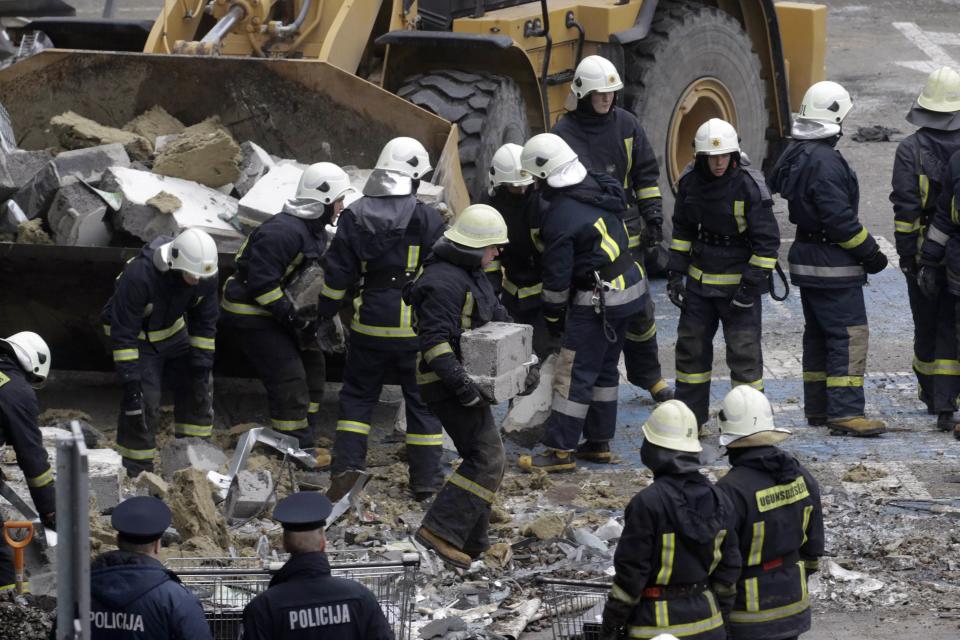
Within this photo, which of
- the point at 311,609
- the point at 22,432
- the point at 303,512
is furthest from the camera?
the point at 22,432

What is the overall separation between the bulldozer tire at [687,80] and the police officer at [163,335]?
403 cm

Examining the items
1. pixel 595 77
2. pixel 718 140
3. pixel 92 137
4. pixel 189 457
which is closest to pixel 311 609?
pixel 189 457

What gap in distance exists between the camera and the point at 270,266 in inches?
324

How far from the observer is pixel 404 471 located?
8289 mm

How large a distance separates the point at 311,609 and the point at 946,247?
5198 mm

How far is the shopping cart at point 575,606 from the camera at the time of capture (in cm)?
565

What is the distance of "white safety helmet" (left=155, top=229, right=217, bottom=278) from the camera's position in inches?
307

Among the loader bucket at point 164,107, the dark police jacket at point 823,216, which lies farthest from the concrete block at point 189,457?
the dark police jacket at point 823,216

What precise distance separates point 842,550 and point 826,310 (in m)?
1.99

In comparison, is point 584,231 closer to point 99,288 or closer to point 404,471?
point 404,471

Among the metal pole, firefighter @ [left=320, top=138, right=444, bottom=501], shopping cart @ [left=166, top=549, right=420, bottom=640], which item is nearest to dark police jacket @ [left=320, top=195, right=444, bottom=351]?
firefighter @ [left=320, top=138, right=444, bottom=501]

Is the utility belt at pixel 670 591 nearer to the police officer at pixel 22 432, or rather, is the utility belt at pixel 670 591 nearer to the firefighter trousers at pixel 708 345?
the police officer at pixel 22 432

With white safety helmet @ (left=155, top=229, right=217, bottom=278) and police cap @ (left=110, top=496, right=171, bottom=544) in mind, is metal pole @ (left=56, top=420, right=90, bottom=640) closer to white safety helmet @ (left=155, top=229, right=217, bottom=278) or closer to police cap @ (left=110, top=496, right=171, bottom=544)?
police cap @ (left=110, top=496, right=171, bottom=544)

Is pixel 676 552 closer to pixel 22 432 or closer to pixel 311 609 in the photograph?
pixel 311 609
